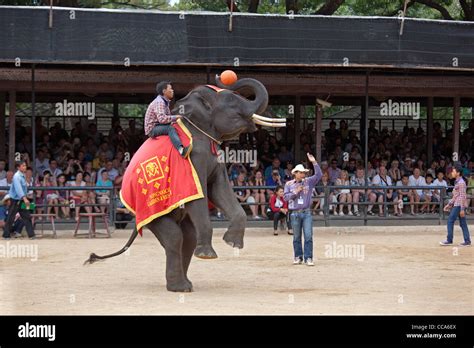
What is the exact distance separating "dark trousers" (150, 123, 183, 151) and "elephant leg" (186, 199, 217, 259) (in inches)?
29.3

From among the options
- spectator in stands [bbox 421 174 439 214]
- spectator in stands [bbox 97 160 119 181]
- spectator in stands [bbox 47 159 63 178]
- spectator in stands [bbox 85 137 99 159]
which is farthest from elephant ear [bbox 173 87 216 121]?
spectator in stands [bbox 421 174 439 214]

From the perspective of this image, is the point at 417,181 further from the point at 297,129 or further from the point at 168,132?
the point at 168,132

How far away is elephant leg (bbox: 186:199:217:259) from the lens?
11.4 meters

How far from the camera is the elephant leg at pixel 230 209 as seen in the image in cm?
1153

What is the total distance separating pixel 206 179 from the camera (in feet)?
38.8

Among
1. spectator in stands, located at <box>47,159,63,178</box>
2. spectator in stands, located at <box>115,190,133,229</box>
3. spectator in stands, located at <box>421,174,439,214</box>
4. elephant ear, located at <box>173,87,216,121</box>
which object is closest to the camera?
elephant ear, located at <box>173,87,216,121</box>

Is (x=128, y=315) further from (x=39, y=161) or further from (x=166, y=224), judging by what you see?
(x=39, y=161)

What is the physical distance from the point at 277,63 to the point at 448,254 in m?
5.84

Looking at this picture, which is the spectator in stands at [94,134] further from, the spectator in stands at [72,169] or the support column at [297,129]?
the support column at [297,129]

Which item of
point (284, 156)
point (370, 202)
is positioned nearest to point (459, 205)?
point (370, 202)

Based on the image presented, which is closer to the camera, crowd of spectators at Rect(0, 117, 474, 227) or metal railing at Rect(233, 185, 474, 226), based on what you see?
crowd of spectators at Rect(0, 117, 474, 227)

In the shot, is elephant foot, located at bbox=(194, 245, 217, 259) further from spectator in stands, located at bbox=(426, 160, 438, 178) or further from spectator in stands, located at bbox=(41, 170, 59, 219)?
spectator in stands, located at bbox=(426, 160, 438, 178)

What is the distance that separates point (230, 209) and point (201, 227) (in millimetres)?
522

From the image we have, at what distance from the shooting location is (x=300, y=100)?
2581 centimetres
